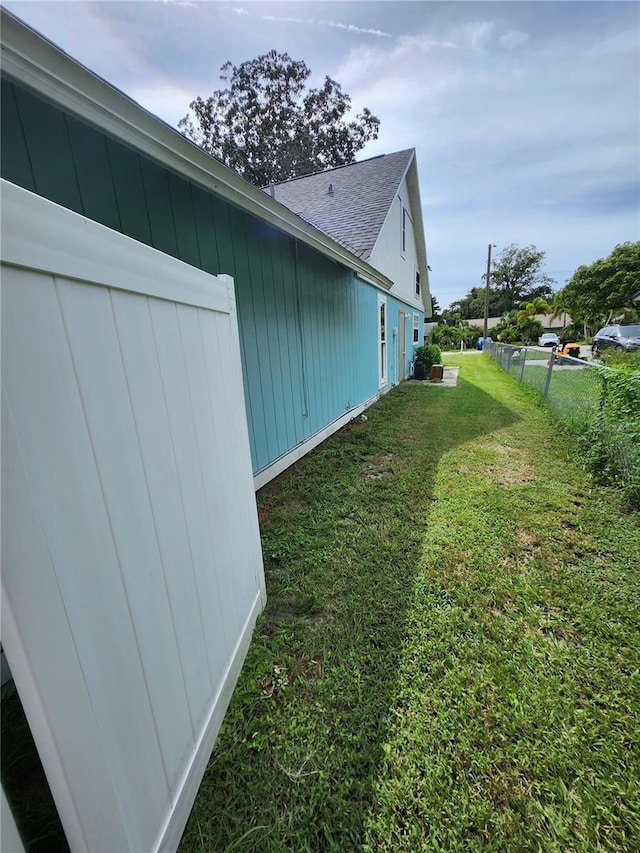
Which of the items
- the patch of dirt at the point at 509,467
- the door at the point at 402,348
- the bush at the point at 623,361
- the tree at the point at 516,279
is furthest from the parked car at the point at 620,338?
the tree at the point at 516,279

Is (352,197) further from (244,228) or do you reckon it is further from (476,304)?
(476,304)

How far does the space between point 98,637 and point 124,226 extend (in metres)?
2.40

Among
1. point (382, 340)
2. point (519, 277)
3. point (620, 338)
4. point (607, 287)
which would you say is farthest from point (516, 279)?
point (382, 340)

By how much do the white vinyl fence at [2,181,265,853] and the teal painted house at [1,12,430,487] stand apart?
67cm

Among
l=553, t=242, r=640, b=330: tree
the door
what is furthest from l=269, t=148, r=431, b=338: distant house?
l=553, t=242, r=640, b=330: tree

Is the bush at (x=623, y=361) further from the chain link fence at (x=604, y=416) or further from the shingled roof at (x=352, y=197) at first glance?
the shingled roof at (x=352, y=197)

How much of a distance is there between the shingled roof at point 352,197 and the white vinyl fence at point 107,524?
272 inches

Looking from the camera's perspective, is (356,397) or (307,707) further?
(356,397)

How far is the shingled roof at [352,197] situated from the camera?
772 cm

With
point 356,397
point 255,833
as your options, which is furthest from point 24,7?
point 356,397

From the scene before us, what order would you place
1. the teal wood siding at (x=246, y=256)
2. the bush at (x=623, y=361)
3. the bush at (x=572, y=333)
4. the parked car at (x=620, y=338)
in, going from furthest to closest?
the bush at (x=572, y=333)
the parked car at (x=620, y=338)
the bush at (x=623, y=361)
the teal wood siding at (x=246, y=256)

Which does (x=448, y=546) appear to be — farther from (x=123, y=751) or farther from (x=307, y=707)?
(x=123, y=751)

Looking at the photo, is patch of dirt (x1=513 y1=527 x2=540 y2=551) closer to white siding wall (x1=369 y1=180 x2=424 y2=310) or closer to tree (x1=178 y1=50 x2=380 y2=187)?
white siding wall (x1=369 y1=180 x2=424 y2=310)

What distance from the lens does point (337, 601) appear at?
7.10 ft
